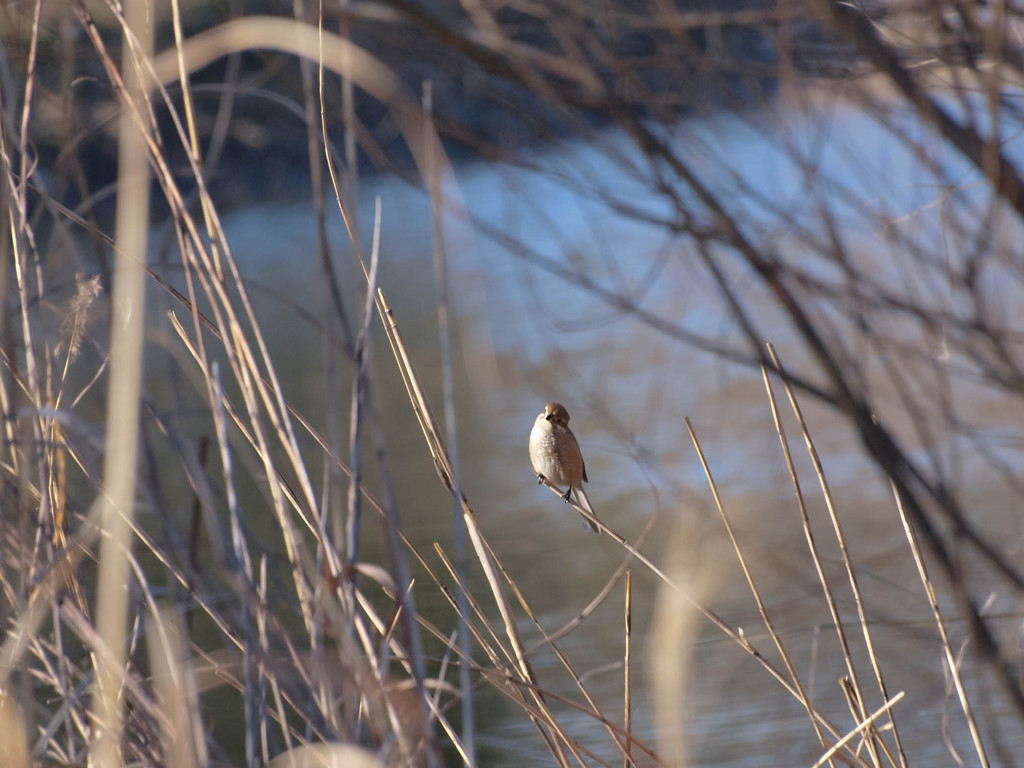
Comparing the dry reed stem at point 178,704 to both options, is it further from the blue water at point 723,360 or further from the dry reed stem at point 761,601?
the dry reed stem at point 761,601

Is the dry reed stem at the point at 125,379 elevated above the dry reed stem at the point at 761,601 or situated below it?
above

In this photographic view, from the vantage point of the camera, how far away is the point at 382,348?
21.7 feet

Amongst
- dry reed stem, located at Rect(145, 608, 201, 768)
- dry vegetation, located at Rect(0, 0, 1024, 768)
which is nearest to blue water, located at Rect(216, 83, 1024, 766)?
dry vegetation, located at Rect(0, 0, 1024, 768)

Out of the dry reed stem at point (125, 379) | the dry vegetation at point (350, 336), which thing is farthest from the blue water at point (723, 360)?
the dry reed stem at point (125, 379)

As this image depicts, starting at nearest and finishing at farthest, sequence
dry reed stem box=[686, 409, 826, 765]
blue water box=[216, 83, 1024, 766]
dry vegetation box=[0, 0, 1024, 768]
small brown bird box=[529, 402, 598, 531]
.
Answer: dry vegetation box=[0, 0, 1024, 768] < blue water box=[216, 83, 1024, 766] < dry reed stem box=[686, 409, 826, 765] < small brown bird box=[529, 402, 598, 531]

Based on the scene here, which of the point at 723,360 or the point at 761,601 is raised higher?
the point at 723,360

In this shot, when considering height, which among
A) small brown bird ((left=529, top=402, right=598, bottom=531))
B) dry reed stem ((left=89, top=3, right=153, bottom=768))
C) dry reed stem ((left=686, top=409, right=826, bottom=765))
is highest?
dry reed stem ((left=89, top=3, right=153, bottom=768))

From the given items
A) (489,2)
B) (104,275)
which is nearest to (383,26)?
(489,2)

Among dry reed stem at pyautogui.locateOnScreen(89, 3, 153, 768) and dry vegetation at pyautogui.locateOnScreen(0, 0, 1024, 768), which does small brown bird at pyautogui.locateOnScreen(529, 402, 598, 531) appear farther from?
dry reed stem at pyautogui.locateOnScreen(89, 3, 153, 768)

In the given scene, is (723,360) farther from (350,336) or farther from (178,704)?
(178,704)

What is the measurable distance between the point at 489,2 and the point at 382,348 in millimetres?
5592

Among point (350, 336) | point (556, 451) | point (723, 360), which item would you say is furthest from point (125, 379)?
point (556, 451)

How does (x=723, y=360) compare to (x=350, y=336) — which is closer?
(x=350, y=336)

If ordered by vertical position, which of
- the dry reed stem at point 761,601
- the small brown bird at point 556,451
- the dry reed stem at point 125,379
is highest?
the dry reed stem at point 125,379
